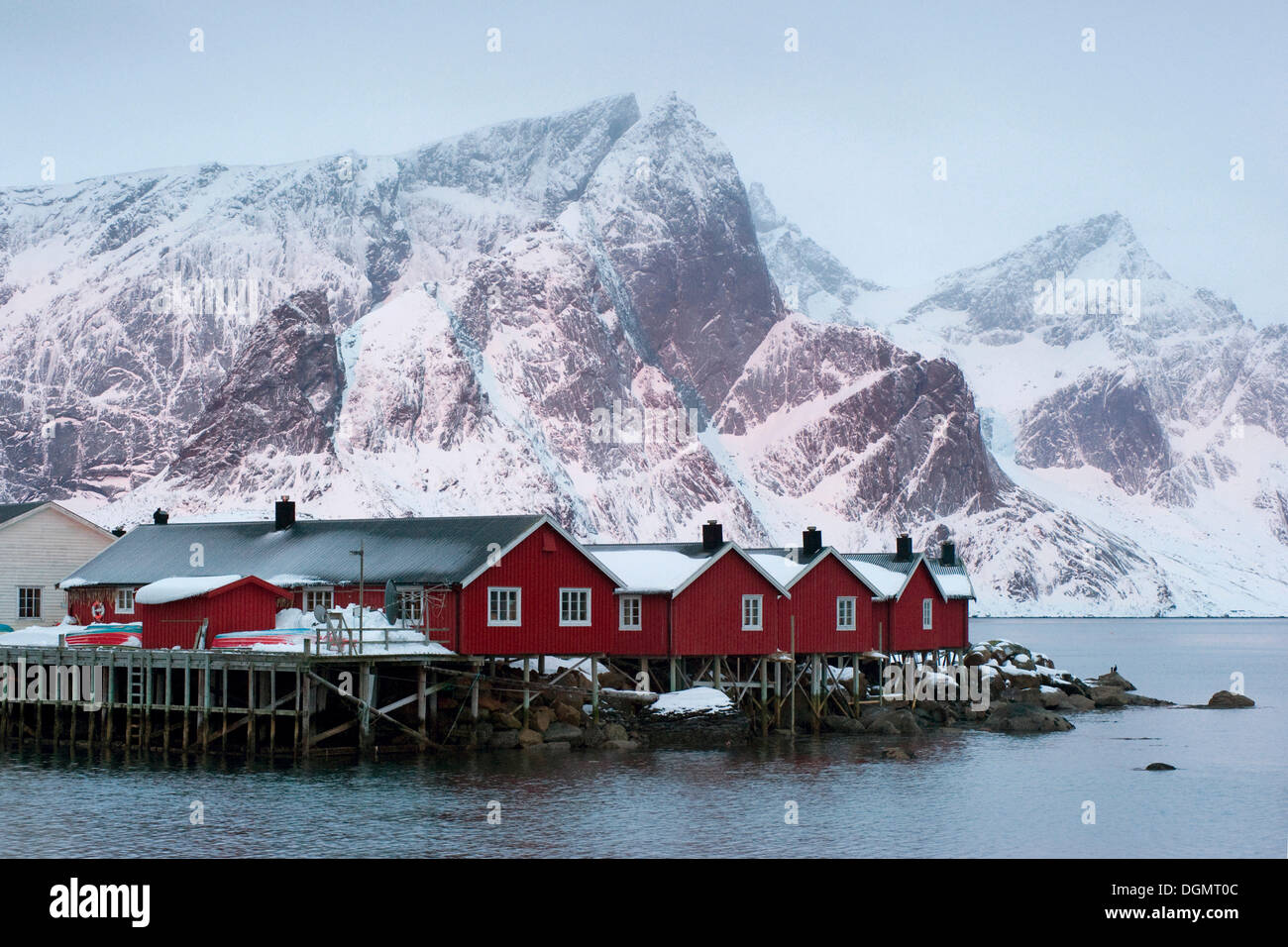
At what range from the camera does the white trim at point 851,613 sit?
2876 inches

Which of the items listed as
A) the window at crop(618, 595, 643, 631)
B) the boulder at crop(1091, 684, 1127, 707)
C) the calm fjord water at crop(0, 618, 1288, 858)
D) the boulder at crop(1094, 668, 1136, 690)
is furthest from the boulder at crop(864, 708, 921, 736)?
the boulder at crop(1094, 668, 1136, 690)

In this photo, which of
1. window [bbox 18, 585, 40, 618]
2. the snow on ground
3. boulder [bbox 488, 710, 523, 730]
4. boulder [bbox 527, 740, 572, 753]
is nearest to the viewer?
boulder [bbox 527, 740, 572, 753]

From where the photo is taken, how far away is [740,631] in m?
67.4

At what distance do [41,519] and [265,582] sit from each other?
23.0 meters

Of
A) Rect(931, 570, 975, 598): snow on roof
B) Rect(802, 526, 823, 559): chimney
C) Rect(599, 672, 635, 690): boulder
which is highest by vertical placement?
Rect(802, 526, 823, 559): chimney

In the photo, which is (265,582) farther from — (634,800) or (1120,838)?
(1120,838)

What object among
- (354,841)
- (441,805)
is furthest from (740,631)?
(354,841)

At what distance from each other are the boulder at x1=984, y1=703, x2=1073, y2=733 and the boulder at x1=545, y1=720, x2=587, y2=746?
70.1 ft

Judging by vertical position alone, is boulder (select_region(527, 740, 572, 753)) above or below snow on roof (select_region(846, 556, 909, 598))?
below

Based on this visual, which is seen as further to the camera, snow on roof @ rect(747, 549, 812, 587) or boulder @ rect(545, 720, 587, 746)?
snow on roof @ rect(747, 549, 812, 587)

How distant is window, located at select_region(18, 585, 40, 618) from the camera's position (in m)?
76.9

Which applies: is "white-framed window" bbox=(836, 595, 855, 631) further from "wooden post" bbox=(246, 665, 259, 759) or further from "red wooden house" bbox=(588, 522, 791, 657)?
"wooden post" bbox=(246, 665, 259, 759)

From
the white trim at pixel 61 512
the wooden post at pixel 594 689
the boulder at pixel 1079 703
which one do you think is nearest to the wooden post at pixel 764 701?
the wooden post at pixel 594 689

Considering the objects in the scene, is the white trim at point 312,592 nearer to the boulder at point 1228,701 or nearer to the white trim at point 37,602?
the white trim at point 37,602
